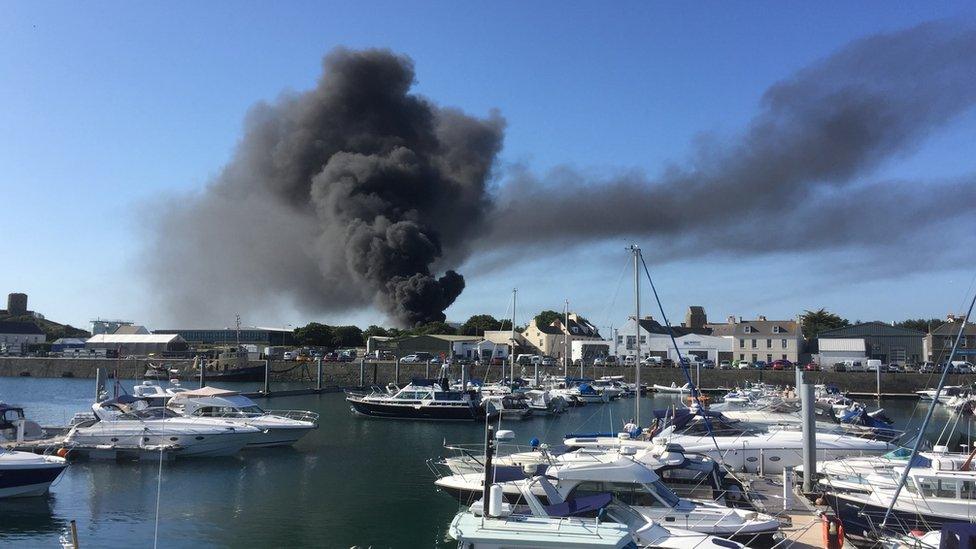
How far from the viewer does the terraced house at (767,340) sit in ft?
279

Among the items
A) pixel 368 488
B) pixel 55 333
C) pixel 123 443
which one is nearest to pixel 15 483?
pixel 123 443

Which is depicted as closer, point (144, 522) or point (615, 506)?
point (615, 506)

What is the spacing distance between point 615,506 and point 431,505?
354 inches

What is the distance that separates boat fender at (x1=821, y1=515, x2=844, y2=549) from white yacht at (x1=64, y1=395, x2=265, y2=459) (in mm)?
22751

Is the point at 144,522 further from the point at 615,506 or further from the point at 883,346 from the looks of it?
the point at 883,346

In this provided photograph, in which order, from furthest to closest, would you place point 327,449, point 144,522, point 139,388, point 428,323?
1. point 428,323
2. point 139,388
3. point 327,449
4. point 144,522

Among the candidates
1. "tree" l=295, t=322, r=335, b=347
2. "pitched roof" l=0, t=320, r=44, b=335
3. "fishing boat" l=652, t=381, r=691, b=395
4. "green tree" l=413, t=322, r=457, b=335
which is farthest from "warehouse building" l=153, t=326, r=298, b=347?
"fishing boat" l=652, t=381, r=691, b=395

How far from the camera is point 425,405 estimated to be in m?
44.1

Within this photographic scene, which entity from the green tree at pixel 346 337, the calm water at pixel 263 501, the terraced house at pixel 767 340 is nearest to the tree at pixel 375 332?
the green tree at pixel 346 337

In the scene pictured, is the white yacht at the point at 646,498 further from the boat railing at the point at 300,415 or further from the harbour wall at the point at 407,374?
the harbour wall at the point at 407,374

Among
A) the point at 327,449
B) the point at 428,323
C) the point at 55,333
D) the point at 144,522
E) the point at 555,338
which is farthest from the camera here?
the point at 55,333

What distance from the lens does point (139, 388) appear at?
41.4 m

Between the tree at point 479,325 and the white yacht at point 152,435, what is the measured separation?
3359 inches

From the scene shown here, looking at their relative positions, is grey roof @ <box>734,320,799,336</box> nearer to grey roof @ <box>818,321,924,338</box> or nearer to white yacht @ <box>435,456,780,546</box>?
grey roof @ <box>818,321,924,338</box>
